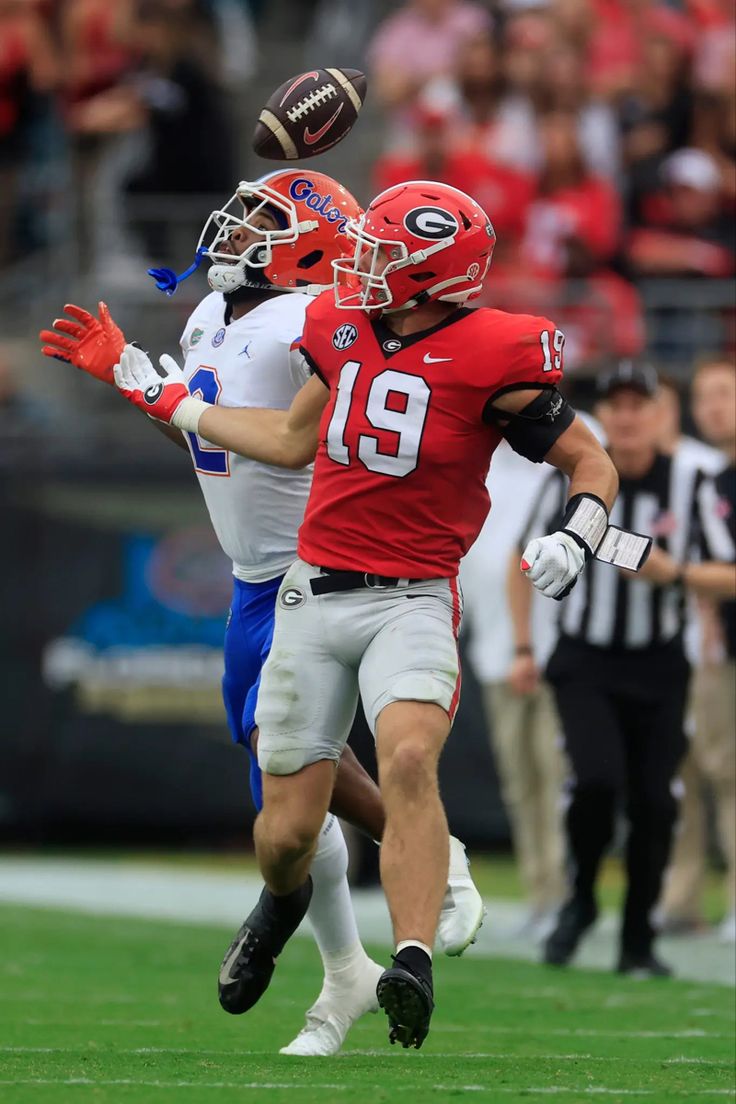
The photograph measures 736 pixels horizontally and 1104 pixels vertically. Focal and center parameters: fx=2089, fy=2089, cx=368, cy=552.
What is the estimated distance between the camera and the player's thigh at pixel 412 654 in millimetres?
4699

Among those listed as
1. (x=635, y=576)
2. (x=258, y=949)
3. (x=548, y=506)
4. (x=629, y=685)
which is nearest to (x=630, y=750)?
(x=629, y=685)

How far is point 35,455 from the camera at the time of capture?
35.8 ft

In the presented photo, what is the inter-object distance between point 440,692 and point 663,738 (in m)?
2.83

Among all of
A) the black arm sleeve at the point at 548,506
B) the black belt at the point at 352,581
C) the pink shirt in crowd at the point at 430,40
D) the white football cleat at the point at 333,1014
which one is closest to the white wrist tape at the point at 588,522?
the black belt at the point at 352,581

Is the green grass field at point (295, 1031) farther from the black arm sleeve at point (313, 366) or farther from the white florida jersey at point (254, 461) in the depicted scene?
the black arm sleeve at point (313, 366)

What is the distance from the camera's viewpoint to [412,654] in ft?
15.5

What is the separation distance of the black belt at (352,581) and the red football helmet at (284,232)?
3.14ft

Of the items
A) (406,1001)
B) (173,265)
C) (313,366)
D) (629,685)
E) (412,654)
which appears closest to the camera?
(406,1001)

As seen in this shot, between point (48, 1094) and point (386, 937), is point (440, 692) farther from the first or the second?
point (386, 937)

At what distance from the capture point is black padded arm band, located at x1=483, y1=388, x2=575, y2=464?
478 cm

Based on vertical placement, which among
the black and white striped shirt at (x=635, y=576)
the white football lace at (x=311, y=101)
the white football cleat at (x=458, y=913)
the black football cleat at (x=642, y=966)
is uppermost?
the white football lace at (x=311, y=101)

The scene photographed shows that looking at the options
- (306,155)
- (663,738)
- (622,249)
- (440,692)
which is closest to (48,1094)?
(440,692)

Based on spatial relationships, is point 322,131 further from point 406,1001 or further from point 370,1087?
point 370,1087

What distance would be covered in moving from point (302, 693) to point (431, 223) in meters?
1.14
